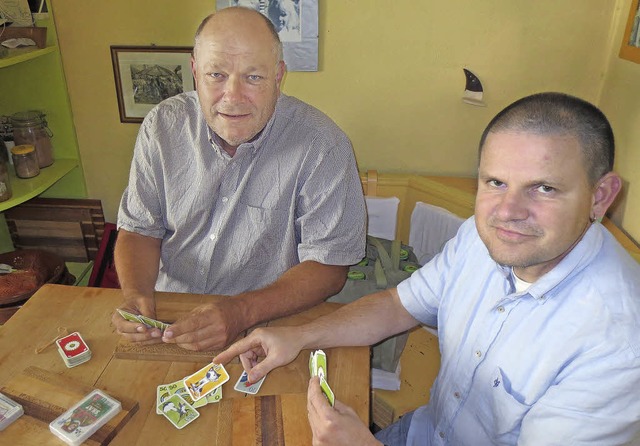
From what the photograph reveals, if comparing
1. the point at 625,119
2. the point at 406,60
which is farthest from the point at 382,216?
the point at 625,119

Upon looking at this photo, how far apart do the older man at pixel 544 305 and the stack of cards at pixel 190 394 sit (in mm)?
60

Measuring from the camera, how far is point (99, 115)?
2.81m

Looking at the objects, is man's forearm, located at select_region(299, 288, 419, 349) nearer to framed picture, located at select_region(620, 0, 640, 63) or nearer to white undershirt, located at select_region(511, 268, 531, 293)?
white undershirt, located at select_region(511, 268, 531, 293)

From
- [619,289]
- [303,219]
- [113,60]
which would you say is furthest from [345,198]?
[113,60]

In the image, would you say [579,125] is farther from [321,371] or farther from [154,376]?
[154,376]

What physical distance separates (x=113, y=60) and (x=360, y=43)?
1342 mm

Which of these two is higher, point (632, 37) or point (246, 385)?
point (632, 37)

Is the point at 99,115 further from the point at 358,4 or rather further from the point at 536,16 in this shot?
the point at 536,16

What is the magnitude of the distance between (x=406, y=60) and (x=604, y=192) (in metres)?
1.67

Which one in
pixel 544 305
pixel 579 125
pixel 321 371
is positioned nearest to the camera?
pixel 579 125

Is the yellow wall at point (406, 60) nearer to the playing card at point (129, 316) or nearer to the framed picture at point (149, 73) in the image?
the framed picture at point (149, 73)

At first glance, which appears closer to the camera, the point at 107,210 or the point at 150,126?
the point at 150,126

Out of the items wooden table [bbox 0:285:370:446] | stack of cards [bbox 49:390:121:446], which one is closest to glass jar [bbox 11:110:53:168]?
wooden table [bbox 0:285:370:446]

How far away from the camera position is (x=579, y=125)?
965 mm
